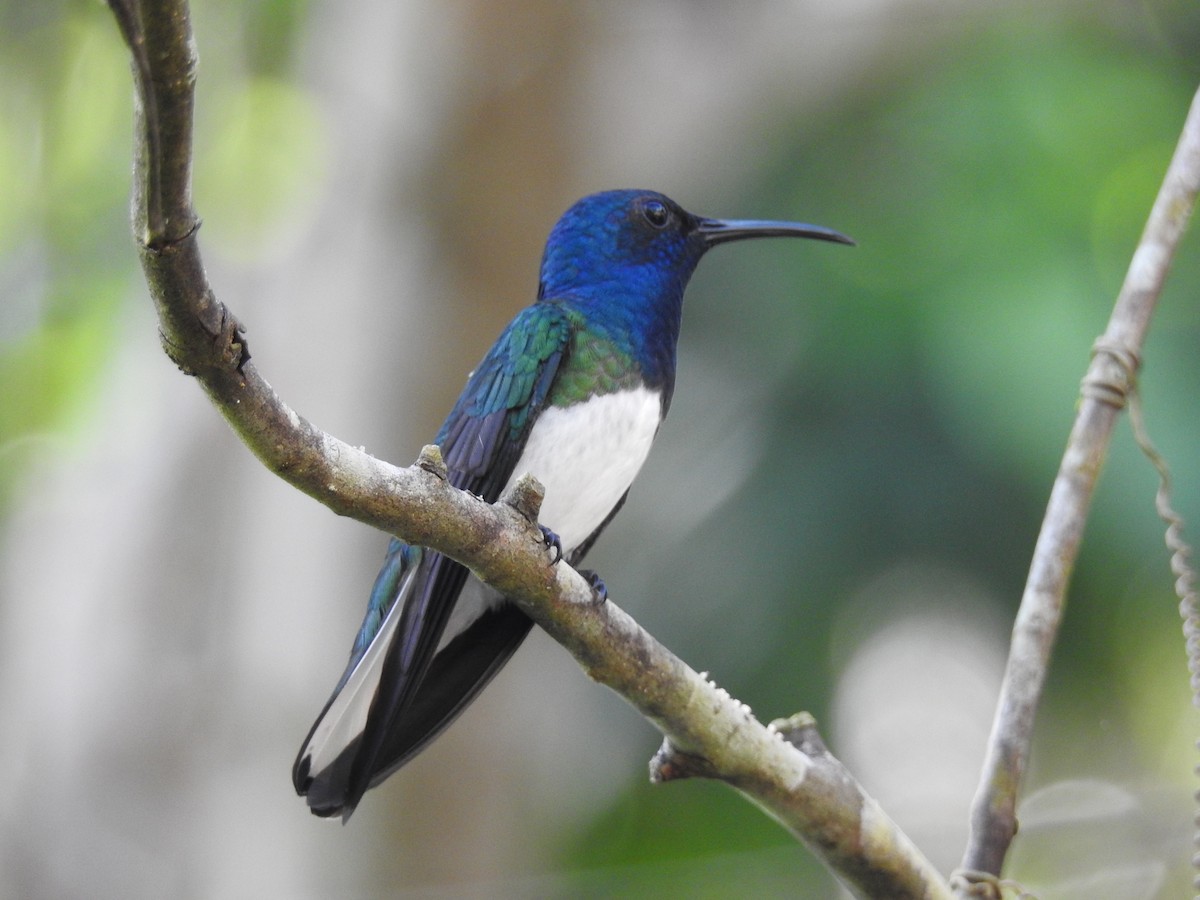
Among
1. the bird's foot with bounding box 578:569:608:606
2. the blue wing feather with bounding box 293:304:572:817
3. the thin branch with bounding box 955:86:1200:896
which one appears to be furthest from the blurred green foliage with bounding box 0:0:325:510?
the thin branch with bounding box 955:86:1200:896

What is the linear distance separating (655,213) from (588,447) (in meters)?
0.98

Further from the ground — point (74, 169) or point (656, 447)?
point (74, 169)

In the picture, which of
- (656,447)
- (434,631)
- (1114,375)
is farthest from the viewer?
(656,447)

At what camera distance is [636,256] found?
4.17m

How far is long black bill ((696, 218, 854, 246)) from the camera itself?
4.12m

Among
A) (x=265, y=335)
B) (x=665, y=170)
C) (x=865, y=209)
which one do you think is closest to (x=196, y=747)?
(x=265, y=335)

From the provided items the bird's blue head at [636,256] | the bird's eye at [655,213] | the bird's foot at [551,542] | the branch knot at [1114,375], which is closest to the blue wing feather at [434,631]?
the bird's blue head at [636,256]

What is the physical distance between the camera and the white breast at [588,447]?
142 inches

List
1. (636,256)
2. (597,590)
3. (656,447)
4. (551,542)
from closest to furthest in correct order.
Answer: (551,542), (597,590), (636,256), (656,447)

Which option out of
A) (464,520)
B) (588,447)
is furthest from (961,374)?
(464,520)

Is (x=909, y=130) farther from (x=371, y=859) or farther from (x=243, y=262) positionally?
(x=371, y=859)

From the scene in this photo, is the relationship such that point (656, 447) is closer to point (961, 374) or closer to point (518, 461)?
point (961, 374)

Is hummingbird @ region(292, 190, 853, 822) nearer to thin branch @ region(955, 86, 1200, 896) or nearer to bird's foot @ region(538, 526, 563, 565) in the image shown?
bird's foot @ region(538, 526, 563, 565)

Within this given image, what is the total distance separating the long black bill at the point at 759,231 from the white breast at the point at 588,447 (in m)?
0.73
